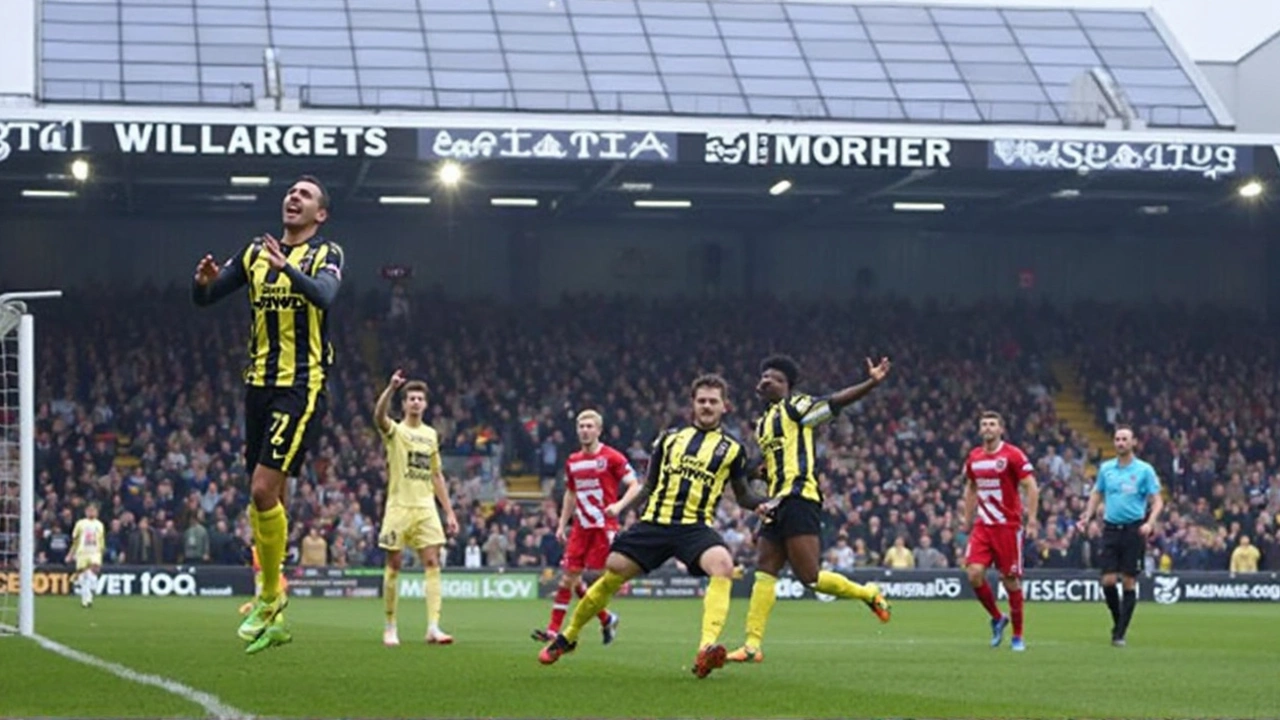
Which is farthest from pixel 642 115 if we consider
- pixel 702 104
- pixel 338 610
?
pixel 338 610

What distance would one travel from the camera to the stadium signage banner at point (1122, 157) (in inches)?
1521

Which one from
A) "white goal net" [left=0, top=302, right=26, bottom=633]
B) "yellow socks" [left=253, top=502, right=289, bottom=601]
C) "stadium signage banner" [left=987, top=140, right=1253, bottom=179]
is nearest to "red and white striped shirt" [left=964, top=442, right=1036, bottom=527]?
"white goal net" [left=0, top=302, right=26, bottom=633]

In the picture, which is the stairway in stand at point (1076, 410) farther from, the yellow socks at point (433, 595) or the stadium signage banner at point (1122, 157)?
the yellow socks at point (433, 595)

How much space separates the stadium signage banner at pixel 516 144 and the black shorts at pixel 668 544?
79.9 feet

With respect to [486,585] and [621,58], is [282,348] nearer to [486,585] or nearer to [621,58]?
[486,585]

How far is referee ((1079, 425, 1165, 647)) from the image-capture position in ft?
66.3

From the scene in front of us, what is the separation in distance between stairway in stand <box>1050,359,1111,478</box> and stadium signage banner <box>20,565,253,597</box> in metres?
17.0

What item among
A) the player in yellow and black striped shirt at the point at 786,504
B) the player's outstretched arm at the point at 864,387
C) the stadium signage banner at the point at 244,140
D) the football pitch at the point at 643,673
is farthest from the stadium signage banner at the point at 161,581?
the player's outstretched arm at the point at 864,387

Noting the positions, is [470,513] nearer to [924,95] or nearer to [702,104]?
[702,104]

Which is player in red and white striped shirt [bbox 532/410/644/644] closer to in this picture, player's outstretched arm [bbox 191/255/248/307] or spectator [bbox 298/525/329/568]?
player's outstretched arm [bbox 191/255/248/307]

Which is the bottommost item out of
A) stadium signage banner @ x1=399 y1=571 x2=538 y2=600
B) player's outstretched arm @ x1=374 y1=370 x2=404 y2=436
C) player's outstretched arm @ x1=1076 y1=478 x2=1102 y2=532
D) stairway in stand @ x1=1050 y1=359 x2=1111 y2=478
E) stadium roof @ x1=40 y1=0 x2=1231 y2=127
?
stadium signage banner @ x1=399 y1=571 x2=538 y2=600

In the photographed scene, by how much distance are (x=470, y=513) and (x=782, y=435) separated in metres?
23.6

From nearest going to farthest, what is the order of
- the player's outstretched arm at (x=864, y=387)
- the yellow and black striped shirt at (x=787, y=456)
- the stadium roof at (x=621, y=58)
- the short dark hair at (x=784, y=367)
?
the player's outstretched arm at (x=864, y=387), the short dark hair at (x=784, y=367), the yellow and black striped shirt at (x=787, y=456), the stadium roof at (x=621, y=58)

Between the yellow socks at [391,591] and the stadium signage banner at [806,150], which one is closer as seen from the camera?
the yellow socks at [391,591]
